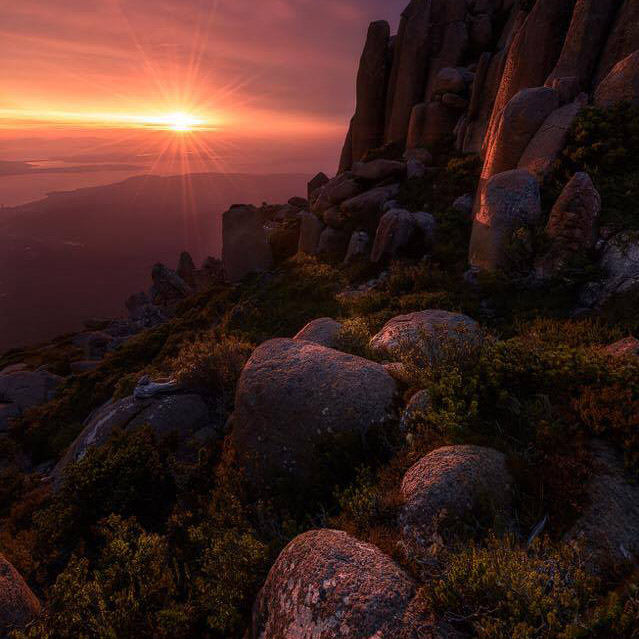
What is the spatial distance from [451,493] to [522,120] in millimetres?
23634

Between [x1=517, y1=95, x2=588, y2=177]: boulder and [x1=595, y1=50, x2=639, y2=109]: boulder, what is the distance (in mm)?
948

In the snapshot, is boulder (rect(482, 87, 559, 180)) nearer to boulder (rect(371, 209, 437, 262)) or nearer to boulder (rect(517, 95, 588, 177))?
boulder (rect(517, 95, 588, 177))

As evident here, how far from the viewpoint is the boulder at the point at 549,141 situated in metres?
19.7

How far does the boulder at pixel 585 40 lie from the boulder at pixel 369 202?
13220 millimetres

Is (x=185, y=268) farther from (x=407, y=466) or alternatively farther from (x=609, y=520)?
(x=609, y=520)

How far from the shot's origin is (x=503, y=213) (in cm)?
1828

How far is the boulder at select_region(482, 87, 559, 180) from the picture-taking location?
2145 centimetres

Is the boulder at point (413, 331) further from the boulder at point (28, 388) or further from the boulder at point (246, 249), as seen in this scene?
the boulder at point (28, 388)

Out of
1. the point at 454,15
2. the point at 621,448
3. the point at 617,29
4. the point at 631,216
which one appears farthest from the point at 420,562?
the point at 454,15

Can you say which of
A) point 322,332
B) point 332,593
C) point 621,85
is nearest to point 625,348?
point 332,593

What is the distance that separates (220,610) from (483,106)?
41701 mm

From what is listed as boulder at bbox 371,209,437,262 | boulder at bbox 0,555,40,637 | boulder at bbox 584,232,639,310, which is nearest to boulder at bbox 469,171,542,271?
boulder at bbox 584,232,639,310

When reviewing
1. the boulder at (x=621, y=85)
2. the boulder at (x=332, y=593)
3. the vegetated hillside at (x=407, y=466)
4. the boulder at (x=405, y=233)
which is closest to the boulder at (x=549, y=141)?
the vegetated hillside at (x=407, y=466)

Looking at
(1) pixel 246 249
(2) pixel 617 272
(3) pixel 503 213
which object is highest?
(3) pixel 503 213
